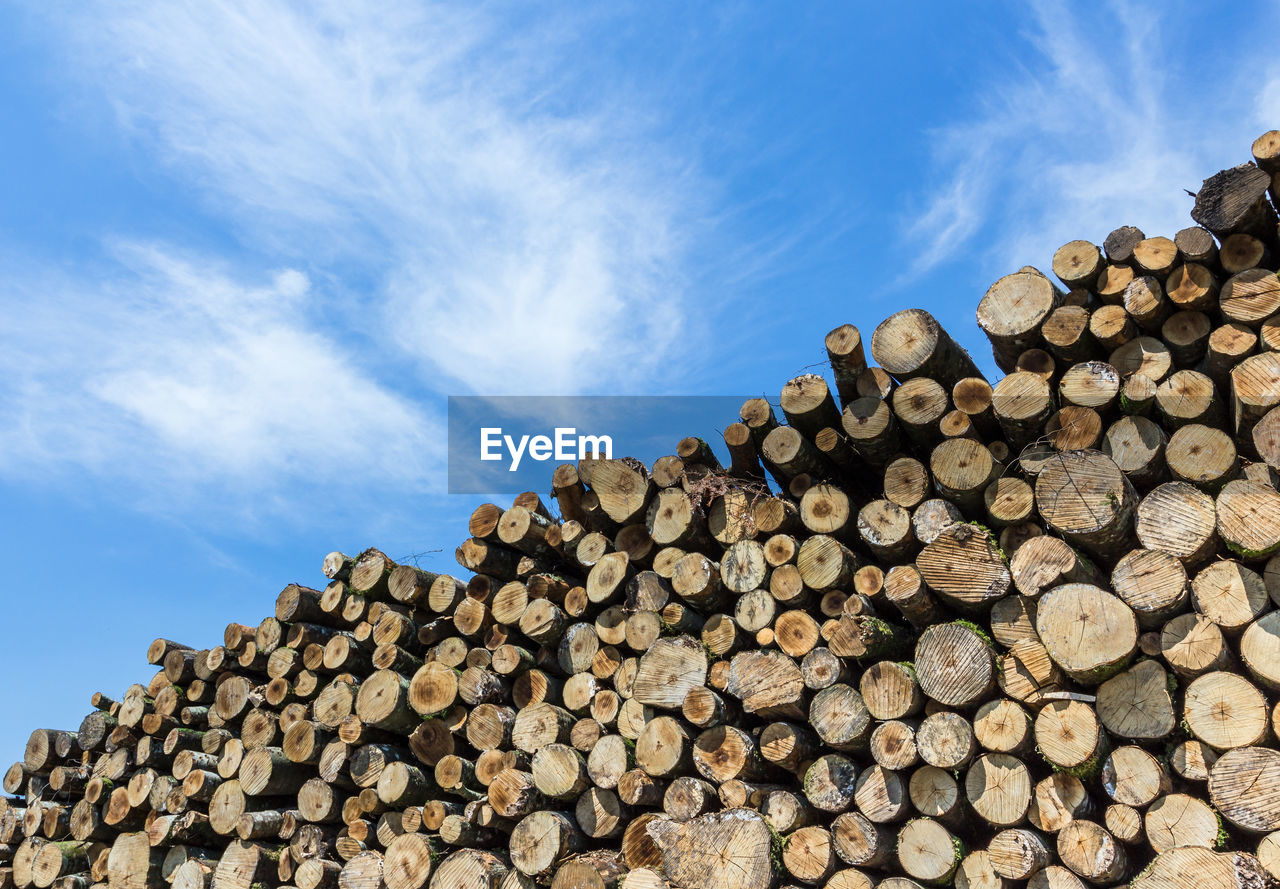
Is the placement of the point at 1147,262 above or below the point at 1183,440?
above

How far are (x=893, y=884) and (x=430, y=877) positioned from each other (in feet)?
7.82

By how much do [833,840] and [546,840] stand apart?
1.42 m

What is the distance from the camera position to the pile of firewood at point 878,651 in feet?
12.0

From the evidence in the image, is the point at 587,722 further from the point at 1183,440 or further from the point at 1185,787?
the point at 1183,440

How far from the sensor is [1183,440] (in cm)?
401

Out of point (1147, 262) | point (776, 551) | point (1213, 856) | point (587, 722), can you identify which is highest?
point (1147, 262)

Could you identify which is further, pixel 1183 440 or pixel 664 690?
pixel 664 690

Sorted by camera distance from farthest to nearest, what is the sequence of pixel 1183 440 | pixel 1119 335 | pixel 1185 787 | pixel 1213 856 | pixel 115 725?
pixel 115 725 → pixel 1119 335 → pixel 1183 440 → pixel 1185 787 → pixel 1213 856

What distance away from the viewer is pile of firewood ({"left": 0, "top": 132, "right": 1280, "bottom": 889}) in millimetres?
3670

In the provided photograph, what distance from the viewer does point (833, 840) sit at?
4066 millimetres

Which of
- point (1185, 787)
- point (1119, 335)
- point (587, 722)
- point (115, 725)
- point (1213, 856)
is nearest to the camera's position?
point (1213, 856)

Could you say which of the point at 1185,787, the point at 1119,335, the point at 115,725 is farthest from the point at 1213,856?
the point at 115,725

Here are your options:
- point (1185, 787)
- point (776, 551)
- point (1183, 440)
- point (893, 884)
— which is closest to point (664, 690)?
point (776, 551)

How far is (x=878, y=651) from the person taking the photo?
13.9 feet
